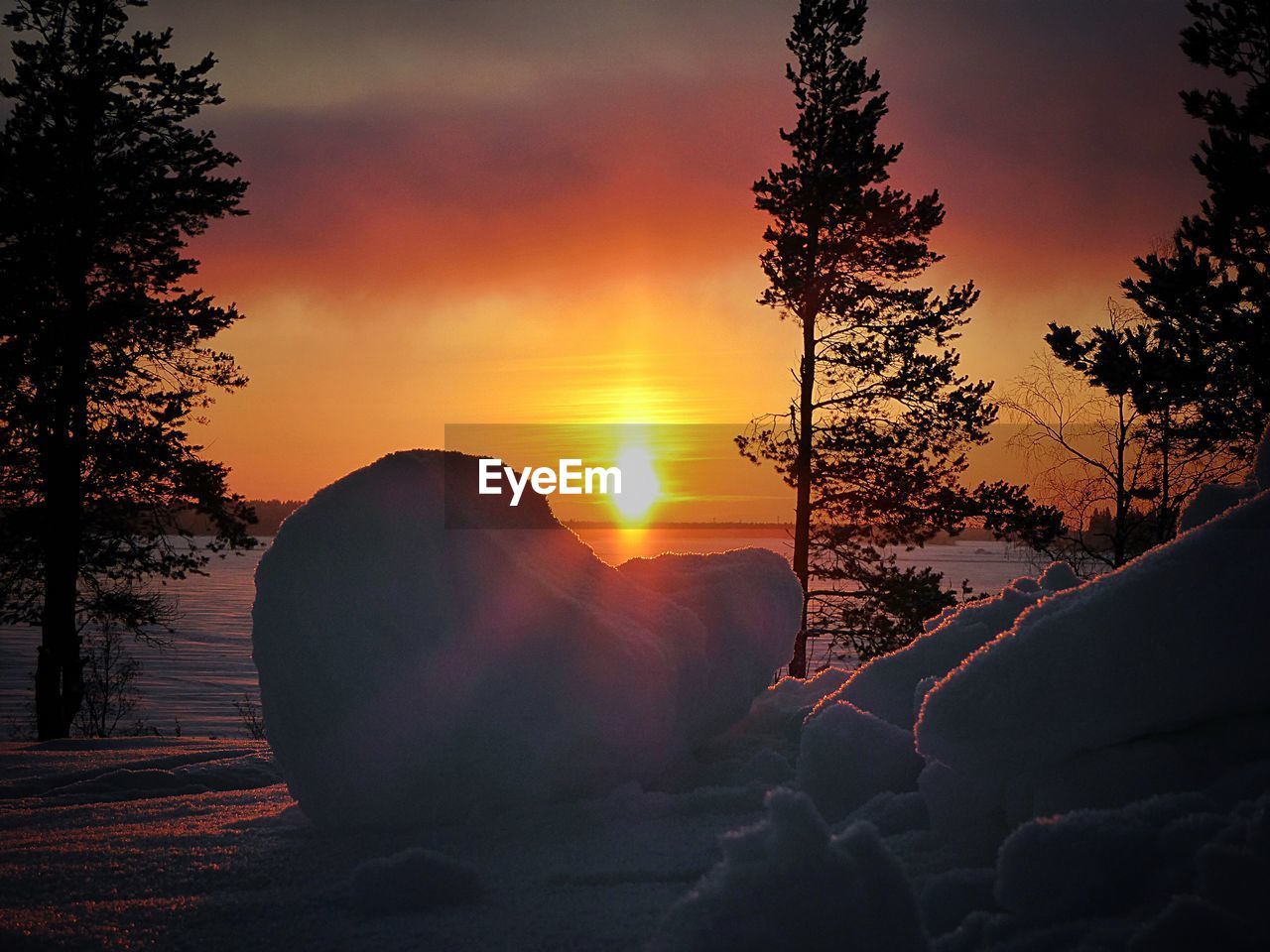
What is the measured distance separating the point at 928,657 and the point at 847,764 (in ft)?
3.94

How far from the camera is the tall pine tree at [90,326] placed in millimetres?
13195

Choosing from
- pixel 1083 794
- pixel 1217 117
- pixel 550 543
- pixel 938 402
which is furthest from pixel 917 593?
pixel 1083 794

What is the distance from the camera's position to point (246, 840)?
443cm

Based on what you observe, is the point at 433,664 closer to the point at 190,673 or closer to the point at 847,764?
the point at 847,764

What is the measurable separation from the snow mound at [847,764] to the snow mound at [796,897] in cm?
158

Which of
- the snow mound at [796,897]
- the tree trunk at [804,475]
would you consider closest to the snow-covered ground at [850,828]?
the snow mound at [796,897]

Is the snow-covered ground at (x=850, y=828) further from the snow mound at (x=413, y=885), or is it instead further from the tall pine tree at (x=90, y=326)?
the tall pine tree at (x=90, y=326)

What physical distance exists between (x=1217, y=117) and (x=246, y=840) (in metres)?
16.2

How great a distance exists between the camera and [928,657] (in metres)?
5.21

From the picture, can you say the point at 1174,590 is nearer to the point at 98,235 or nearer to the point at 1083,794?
the point at 1083,794

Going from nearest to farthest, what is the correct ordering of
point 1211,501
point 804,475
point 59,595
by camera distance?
point 1211,501 → point 59,595 → point 804,475

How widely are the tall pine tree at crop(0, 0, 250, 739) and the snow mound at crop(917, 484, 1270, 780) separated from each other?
13182 millimetres

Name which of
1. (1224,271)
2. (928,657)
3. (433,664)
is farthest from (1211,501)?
(1224,271)

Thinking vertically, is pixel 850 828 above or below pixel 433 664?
below
